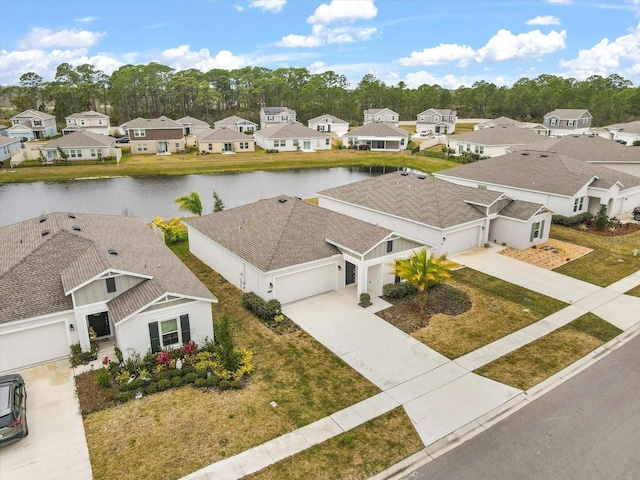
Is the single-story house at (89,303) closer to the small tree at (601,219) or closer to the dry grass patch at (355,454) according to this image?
the dry grass patch at (355,454)

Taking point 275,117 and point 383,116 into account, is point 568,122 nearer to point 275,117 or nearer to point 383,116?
point 383,116

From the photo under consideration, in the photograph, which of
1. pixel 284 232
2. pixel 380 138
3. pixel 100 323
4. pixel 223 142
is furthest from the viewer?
pixel 380 138

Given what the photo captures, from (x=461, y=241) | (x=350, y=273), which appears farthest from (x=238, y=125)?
(x=350, y=273)

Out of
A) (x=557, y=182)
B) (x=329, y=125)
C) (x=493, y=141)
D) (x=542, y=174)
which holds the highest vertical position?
(x=329, y=125)

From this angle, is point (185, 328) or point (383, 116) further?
point (383, 116)

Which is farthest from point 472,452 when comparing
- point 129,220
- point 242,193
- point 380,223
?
point 242,193

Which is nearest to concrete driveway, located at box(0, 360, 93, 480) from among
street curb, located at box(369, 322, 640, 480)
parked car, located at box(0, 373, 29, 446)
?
parked car, located at box(0, 373, 29, 446)

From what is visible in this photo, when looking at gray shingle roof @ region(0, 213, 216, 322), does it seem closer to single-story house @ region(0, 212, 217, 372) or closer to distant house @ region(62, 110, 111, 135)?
single-story house @ region(0, 212, 217, 372)

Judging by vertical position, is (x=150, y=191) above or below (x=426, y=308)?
above
